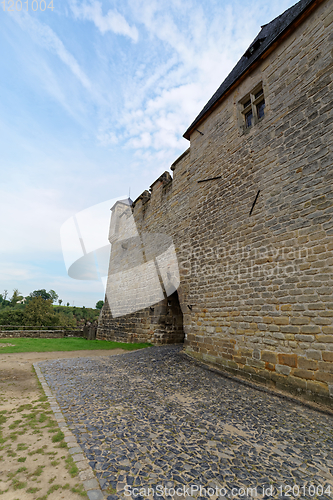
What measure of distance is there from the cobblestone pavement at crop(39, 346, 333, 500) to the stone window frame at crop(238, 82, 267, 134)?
267 inches

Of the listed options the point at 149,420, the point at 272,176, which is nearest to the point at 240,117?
the point at 272,176

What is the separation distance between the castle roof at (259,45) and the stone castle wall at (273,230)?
21 centimetres

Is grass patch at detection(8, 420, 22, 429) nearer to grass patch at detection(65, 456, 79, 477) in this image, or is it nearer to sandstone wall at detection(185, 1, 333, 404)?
grass patch at detection(65, 456, 79, 477)

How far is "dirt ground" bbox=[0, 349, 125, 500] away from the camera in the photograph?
1.93 metres

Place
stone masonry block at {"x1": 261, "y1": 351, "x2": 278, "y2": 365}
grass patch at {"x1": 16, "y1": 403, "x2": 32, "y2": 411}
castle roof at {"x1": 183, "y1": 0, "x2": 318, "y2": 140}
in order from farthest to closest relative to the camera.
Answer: castle roof at {"x1": 183, "y1": 0, "x2": 318, "y2": 140} → stone masonry block at {"x1": 261, "y1": 351, "x2": 278, "y2": 365} → grass patch at {"x1": 16, "y1": 403, "x2": 32, "y2": 411}

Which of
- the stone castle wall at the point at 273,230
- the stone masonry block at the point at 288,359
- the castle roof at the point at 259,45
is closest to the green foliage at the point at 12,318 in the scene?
the stone castle wall at the point at 273,230

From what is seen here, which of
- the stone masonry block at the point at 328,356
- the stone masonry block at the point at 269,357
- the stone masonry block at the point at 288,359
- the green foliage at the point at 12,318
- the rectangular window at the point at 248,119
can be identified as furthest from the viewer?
the green foliage at the point at 12,318

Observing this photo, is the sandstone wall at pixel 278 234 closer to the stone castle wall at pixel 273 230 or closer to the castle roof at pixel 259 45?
the stone castle wall at pixel 273 230

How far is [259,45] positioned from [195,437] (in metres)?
9.75

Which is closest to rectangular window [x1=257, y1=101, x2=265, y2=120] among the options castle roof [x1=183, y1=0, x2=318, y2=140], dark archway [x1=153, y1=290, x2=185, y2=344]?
castle roof [x1=183, y1=0, x2=318, y2=140]

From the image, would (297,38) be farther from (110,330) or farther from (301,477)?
(110,330)

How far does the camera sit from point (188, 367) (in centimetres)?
654

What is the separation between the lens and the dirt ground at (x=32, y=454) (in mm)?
1928

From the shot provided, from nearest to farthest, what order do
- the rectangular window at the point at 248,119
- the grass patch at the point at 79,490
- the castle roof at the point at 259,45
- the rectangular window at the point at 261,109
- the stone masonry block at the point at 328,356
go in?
the grass patch at the point at 79,490 → the stone masonry block at the point at 328,356 → the castle roof at the point at 259,45 → the rectangular window at the point at 261,109 → the rectangular window at the point at 248,119
